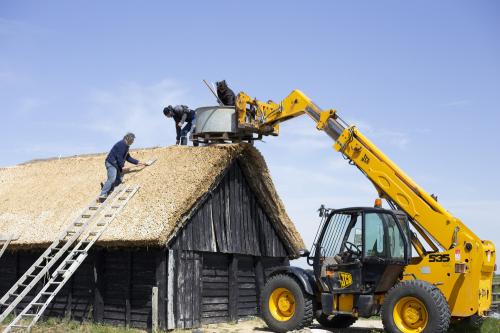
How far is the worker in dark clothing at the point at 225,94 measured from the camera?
57.5 feet

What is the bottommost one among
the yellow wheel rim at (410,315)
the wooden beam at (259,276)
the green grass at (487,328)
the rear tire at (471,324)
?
the green grass at (487,328)

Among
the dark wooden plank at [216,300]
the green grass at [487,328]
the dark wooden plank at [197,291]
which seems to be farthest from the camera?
the dark wooden plank at [216,300]

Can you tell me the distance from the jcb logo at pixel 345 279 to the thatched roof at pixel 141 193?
416 cm

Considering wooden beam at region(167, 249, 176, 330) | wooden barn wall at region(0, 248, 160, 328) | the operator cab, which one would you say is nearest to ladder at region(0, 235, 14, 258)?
wooden barn wall at region(0, 248, 160, 328)

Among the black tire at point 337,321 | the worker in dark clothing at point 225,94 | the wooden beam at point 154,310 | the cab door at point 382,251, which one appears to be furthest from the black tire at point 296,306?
the worker in dark clothing at point 225,94

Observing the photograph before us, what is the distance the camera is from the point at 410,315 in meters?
12.0

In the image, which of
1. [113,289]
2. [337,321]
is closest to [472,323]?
[337,321]

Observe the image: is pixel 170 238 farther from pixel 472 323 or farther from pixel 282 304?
pixel 472 323

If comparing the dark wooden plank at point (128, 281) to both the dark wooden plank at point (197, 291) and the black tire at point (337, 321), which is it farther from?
the black tire at point (337, 321)

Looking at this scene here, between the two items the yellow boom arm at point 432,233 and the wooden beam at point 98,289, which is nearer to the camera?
the yellow boom arm at point 432,233

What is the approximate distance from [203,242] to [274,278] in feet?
9.57

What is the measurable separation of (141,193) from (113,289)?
103 inches

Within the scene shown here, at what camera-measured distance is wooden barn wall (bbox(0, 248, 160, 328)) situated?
15406 millimetres

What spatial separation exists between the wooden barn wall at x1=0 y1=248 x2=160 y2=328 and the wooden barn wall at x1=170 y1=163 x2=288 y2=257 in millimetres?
1010
